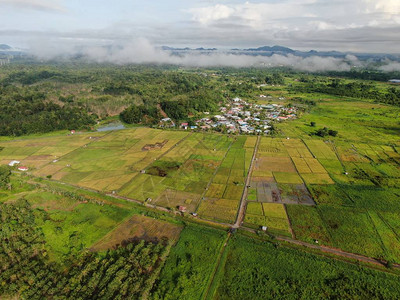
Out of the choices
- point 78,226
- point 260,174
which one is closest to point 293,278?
point 260,174

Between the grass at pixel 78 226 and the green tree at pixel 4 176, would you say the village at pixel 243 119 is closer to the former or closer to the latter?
the green tree at pixel 4 176

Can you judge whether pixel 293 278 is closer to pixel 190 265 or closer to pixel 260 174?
pixel 190 265

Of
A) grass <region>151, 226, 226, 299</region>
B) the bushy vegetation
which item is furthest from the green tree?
the bushy vegetation

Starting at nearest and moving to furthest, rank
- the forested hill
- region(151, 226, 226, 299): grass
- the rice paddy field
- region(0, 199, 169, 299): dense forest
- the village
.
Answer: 1. region(0, 199, 169, 299): dense forest
2. region(151, 226, 226, 299): grass
3. the rice paddy field
4. the forested hill
5. the village

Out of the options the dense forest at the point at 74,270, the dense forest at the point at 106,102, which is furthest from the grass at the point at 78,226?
the dense forest at the point at 106,102

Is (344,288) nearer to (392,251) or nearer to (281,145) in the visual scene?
(392,251)

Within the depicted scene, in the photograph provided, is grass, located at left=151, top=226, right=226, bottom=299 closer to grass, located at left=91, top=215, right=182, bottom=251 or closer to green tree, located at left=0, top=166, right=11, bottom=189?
grass, located at left=91, top=215, right=182, bottom=251
